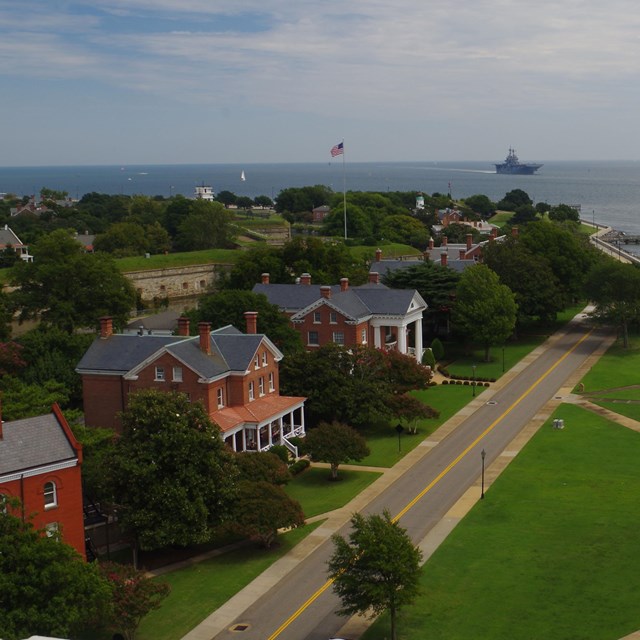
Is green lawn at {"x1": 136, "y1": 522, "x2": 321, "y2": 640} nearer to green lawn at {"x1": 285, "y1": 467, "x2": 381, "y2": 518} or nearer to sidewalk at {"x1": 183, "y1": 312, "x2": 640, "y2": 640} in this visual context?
sidewalk at {"x1": 183, "y1": 312, "x2": 640, "y2": 640}

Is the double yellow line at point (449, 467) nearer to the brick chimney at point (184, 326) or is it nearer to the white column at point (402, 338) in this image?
the white column at point (402, 338)

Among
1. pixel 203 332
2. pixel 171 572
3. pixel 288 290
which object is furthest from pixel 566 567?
pixel 288 290

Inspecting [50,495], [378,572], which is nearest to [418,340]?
[50,495]

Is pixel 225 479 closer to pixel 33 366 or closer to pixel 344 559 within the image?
pixel 344 559

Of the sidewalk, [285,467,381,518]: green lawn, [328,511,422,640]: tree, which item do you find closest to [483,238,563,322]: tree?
the sidewalk

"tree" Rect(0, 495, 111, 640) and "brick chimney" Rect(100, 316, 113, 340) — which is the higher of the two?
"brick chimney" Rect(100, 316, 113, 340)

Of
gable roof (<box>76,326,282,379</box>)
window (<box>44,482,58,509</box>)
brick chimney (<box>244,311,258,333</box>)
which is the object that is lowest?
window (<box>44,482,58,509</box>)
